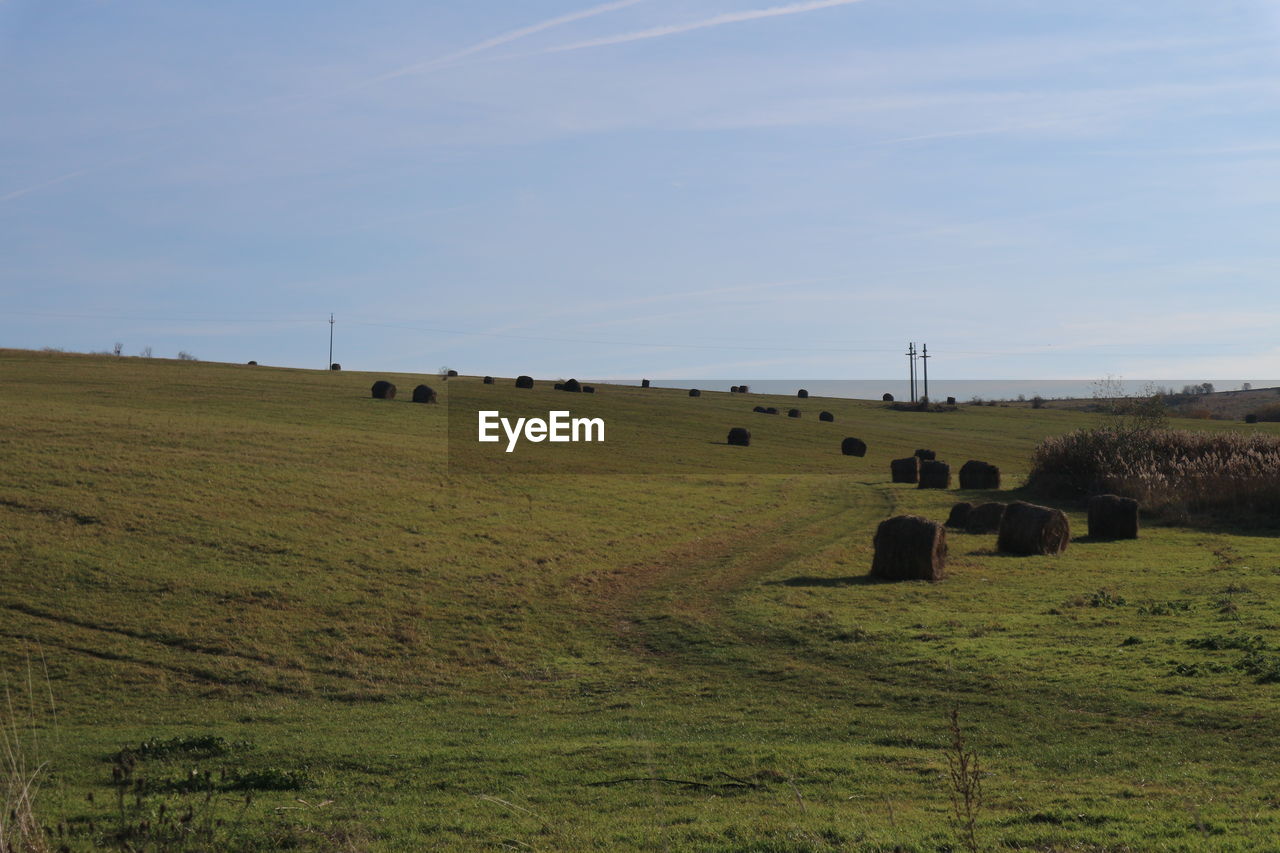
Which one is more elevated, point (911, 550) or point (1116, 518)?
point (1116, 518)

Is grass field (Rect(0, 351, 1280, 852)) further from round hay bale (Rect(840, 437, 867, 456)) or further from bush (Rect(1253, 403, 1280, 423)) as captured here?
bush (Rect(1253, 403, 1280, 423))

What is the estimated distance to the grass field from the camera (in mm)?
9961

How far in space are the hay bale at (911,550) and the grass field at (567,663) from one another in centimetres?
89

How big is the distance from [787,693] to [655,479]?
29366 mm

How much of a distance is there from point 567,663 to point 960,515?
20.1m

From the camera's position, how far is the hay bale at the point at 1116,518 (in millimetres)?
32812

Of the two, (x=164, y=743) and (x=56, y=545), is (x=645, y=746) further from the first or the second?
(x=56, y=545)

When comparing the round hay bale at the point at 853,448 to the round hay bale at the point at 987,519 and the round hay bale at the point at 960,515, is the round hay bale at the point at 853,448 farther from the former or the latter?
the round hay bale at the point at 987,519

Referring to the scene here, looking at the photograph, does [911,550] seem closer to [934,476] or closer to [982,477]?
[934,476]

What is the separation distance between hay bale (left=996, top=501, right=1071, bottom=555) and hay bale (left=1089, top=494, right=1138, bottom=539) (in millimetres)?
3518

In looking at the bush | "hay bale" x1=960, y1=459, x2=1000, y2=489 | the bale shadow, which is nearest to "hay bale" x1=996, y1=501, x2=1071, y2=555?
the bale shadow

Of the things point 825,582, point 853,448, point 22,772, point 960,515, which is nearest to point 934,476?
point 960,515

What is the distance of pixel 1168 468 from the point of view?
142 feet

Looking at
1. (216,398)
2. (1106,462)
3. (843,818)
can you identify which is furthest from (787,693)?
(216,398)
